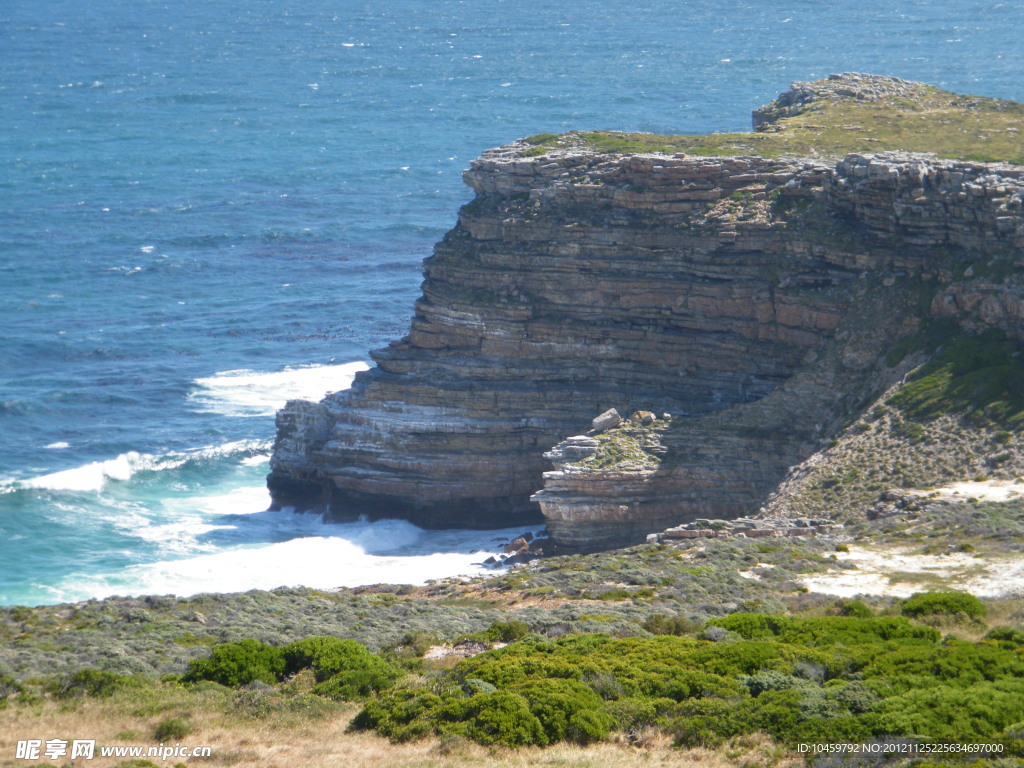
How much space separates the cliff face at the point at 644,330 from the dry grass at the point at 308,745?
2812 centimetres

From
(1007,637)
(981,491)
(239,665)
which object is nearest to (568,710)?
(239,665)

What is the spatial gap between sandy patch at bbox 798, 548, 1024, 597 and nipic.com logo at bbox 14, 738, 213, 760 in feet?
67.0

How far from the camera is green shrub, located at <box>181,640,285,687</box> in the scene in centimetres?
3400

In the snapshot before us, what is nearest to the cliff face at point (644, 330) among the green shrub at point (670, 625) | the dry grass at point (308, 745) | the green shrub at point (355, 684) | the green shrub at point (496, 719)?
the green shrub at point (670, 625)

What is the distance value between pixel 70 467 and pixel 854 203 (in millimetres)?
44150

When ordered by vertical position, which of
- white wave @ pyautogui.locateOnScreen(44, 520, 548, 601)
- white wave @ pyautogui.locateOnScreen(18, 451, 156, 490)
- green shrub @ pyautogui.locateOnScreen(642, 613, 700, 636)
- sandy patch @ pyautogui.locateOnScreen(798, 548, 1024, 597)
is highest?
green shrub @ pyautogui.locateOnScreen(642, 613, 700, 636)

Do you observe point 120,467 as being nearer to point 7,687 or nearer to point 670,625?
point 7,687

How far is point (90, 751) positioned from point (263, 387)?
57981 millimetres

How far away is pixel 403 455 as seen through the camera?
65.6 metres

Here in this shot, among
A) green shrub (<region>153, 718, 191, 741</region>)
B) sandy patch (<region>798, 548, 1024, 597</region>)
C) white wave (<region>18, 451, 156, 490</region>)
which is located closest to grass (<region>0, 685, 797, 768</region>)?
green shrub (<region>153, 718, 191, 741</region>)

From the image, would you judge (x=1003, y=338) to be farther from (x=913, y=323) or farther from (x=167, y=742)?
(x=167, y=742)

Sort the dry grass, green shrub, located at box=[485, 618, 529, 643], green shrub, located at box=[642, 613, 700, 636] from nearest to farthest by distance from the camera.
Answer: the dry grass, green shrub, located at box=[642, 613, 700, 636], green shrub, located at box=[485, 618, 529, 643]

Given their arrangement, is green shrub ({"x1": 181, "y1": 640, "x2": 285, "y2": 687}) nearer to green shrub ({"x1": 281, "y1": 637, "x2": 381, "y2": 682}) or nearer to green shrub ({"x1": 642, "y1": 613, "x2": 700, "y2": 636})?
green shrub ({"x1": 281, "y1": 637, "x2": 381, "y2": 682})

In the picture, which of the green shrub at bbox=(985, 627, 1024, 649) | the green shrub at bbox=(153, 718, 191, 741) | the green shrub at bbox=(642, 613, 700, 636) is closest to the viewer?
the green shrub at bbox=(153, 718, 191, 741)
